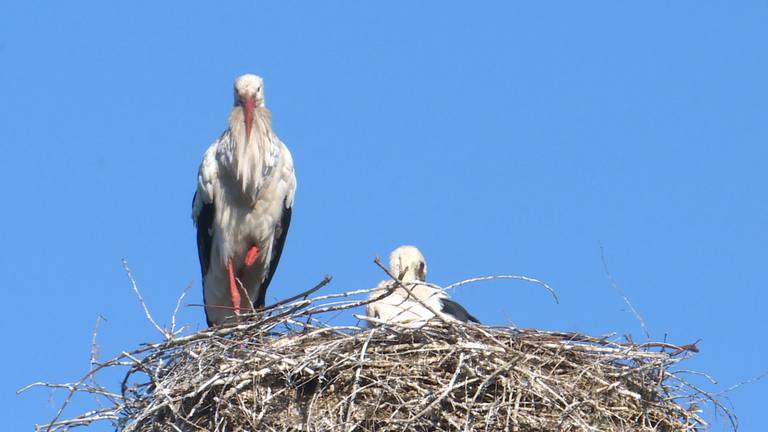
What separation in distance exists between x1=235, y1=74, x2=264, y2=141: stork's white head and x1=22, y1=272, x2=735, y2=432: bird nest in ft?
6.99

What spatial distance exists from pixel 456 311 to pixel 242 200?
5.39 ft

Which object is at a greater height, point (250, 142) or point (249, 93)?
point (249, 93)

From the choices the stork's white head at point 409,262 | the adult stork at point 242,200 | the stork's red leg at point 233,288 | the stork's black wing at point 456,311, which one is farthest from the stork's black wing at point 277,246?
the stork's black wing at point 456,311

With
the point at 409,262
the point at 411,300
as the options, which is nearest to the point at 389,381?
the point at 411,300

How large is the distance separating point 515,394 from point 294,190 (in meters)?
2.74

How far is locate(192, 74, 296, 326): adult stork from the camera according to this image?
27.1ft

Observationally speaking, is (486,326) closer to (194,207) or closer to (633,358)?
(633,358)

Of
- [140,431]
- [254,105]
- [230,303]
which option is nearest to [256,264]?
[230,303]

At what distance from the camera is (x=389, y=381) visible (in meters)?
6.06

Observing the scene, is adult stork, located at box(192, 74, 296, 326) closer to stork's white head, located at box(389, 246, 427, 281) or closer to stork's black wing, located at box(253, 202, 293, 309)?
stork's black wing, located at box(253, 202, 293, 309)

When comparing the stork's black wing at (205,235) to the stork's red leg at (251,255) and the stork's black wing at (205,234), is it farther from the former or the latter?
the stork's red leg at (251,255)

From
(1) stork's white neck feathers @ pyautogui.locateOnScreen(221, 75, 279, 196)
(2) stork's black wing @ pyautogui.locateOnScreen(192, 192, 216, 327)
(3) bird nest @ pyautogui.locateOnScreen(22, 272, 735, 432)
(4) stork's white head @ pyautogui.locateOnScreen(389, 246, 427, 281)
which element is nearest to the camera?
(3) bird nest @ pyautogui.locateOnScreen(22, 272, 735, 432)

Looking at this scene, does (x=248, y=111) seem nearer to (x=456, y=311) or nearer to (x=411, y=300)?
(x=456, y=311)

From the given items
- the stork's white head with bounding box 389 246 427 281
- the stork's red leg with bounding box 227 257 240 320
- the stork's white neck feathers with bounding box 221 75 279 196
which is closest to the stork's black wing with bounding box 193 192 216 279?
the stork's red leg with bounding box 227 257 240 320
